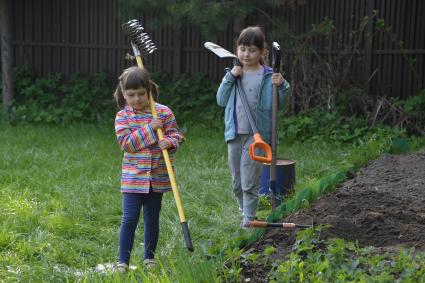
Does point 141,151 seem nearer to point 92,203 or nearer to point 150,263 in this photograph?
point 150,263

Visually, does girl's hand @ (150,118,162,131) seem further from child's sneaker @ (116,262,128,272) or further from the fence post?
the fence post

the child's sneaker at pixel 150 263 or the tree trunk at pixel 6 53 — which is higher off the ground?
the tree trunk at pixel 6 53

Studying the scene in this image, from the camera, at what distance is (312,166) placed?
7.86m

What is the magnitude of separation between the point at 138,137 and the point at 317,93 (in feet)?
21.5

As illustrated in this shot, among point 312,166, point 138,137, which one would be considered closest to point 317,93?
point 312,166

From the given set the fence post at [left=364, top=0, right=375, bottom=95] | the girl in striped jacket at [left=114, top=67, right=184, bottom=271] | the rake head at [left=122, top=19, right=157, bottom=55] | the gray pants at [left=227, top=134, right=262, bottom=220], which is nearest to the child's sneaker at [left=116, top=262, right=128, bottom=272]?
the girl in striped jacket at [left=114, top=67, right=184, bottom=271]

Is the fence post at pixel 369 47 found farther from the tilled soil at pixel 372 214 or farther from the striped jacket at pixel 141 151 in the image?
the striped jacket at pixel 141 151

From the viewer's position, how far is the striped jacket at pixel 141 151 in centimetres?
445

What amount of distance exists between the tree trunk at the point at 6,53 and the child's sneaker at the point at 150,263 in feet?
24.8

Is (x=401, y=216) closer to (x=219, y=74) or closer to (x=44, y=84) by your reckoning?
(x=219, y=74)

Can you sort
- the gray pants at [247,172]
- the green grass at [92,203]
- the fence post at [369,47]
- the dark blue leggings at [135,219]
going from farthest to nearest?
the fence post at [369,47] → the gray pants at [247,172] → the dark blue leggings at [135,219] → the green grass at [92,203]

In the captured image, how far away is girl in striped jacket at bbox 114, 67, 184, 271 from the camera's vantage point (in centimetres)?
445

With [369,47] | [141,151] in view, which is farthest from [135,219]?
[369,47]

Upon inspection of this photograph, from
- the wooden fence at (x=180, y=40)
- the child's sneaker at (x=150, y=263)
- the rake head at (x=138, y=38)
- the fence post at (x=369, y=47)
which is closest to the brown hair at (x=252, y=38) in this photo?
the rake head at (x=138, y=38)
